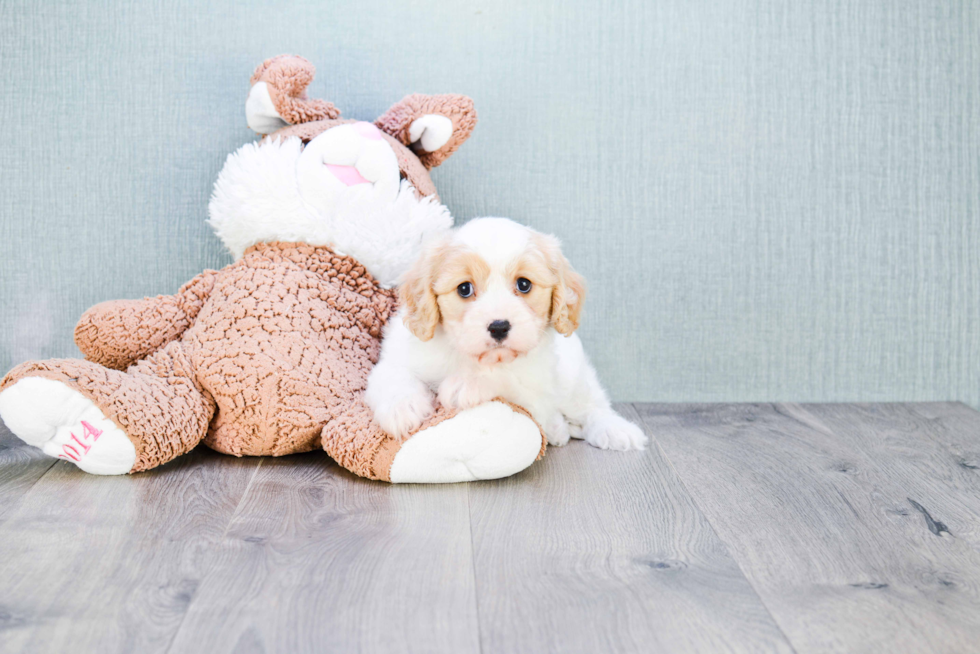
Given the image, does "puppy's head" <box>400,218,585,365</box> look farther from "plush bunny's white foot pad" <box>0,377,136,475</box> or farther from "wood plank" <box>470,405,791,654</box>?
"plush bunny's white foot pad" <box>0,377,136,475</box>

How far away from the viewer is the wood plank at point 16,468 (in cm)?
146

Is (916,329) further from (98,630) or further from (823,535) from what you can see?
(98,630)

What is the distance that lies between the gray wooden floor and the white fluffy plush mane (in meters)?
0.51

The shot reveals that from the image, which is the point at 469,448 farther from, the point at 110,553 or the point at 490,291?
the point at 110,553

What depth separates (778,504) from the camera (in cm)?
150

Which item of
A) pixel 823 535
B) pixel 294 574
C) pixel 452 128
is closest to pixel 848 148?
pixel 452 128

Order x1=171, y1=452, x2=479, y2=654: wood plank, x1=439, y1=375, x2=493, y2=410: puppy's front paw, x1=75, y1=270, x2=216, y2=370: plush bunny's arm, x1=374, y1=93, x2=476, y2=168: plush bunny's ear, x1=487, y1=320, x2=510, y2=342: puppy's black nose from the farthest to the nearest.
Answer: x1=374, y1=93, x2=476, y2=168: plush bunny's ear < x1=75, y1=270, x2=216, y2=370: plush bunny's arm < x1=439, y1=375, x2=493, y2=410: puppy's front paw < x1=487, y1=320, x2=510, y2=342: puppy's black nose < x1=171, y1=452, x2=479, y2=654: wood plank

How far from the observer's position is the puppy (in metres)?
1.48

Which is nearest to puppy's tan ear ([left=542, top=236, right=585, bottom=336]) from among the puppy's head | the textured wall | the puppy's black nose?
the puppy's head

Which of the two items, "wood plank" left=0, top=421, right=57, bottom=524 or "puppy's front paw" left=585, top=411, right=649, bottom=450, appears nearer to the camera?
Result: "wood plank" left=0, top=421, right=57, bottom=524

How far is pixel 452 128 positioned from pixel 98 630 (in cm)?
137

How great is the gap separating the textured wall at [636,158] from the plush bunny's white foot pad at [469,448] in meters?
0.78

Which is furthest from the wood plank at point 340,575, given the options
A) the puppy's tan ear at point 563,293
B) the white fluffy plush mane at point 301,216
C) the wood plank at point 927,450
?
the wood plank at point 927,450

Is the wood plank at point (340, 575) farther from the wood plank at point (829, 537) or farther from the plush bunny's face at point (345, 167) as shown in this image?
the plush bunny's face at point (345, 167)
